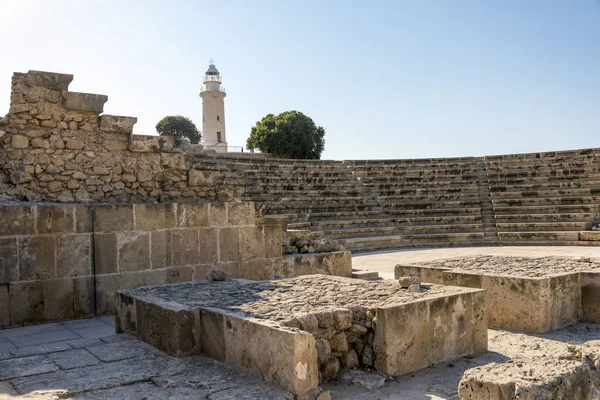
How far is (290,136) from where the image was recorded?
41094 millimetres

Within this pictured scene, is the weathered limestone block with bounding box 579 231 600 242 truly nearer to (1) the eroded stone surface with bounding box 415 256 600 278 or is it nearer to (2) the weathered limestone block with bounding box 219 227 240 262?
(1) the eroded stone surface with bounding box 415 256 600 278

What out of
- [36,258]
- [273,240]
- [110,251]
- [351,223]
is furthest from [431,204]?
[36,258]

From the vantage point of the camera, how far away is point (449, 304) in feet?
14.6

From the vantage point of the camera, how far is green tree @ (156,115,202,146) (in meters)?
49.1

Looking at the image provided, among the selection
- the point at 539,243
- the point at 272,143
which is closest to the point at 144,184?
the point at 539,243

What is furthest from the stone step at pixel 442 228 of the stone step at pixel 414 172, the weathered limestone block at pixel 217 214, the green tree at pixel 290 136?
the green tree at pixel 290 136

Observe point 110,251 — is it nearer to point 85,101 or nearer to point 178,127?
point 85,101

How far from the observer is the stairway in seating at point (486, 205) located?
49.6 ft

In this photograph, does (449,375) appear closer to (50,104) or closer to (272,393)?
(272,393)

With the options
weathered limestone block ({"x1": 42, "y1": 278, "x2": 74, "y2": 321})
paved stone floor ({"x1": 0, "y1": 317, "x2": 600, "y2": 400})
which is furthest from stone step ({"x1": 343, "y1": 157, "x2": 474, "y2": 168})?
paved stone floor ({"x1": 0, "y1": 317, "x2": 600, "y2": 400})

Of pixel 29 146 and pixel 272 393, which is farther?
pixel 29 146

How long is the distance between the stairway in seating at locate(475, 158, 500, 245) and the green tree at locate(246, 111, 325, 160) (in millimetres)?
22525

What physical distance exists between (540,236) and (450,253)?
3535 mm

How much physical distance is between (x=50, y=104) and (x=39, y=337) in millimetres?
3475
